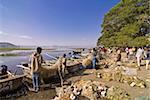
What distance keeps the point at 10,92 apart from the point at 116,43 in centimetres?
1570

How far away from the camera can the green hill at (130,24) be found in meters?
18.8

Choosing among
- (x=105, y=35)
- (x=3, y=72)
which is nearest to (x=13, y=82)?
(x=3, y=72)

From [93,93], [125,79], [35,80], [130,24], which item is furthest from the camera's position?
[130,24]

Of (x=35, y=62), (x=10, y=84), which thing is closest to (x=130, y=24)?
(x=35, y=62)

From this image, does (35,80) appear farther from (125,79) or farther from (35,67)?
(125,79)

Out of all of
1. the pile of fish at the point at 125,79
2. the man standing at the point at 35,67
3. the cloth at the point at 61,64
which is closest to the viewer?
the man standing at the point at 35,67

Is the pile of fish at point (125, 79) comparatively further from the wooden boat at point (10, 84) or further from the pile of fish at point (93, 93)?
the wooden boat at point (10, 84)

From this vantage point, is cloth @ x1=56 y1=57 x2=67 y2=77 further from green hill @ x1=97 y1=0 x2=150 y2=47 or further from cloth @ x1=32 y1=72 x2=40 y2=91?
green hill @ x1=97 y1=0 x2=150 y2=47

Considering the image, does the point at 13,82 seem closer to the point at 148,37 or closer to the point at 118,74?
the point at 118,74

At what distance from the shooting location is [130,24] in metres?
20.2

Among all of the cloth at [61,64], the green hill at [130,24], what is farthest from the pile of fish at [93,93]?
the green hill at [130,24]

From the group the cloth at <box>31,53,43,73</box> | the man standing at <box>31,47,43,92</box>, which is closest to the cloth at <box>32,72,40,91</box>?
the man standing at <box>31,47,43,92</box>

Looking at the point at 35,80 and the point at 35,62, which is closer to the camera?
the point at 35,62

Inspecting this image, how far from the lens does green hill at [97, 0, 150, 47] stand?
61.5 ft
